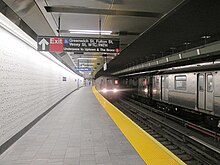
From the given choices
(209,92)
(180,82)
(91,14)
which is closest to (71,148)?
(91,14)

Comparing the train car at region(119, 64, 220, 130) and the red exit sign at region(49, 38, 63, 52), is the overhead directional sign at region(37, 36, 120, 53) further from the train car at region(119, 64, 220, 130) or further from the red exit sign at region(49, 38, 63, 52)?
the train car at region(119, 64, 220, 130)

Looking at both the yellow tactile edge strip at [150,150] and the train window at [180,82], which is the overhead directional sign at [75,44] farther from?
the train window at [180,82]

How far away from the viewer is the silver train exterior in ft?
20.8

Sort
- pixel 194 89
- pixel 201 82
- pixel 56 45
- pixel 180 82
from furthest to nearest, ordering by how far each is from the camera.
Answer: pixel 180 82 < pixel 194 89 < pixel 201 82 < pixel 56 45

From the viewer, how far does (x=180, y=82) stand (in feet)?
28.0

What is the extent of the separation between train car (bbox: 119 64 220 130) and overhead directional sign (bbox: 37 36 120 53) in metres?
3.40

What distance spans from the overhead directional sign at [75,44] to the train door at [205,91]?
3.44 metres

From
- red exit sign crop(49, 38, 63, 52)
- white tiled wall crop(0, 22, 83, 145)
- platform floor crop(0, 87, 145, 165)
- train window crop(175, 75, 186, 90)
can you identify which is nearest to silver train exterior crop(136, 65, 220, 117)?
train window crop(175, 75, 186, 90)

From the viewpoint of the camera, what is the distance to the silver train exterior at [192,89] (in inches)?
249

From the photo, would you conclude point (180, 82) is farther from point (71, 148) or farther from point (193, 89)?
point (71, 148)

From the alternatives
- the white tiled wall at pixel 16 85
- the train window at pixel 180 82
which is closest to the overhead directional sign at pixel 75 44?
the white tiled wall at pixel 16 85

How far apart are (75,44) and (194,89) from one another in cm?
490

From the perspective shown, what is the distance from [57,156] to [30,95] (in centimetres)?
293

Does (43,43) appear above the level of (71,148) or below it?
above
